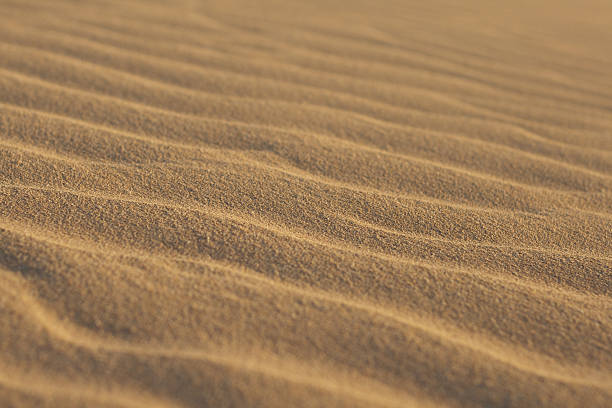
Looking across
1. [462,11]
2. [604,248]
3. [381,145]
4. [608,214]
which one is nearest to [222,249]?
[381,145]

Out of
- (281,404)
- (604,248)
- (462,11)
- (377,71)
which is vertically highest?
(462,11)

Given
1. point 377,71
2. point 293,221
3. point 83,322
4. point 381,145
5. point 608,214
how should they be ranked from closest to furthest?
point 83,322
point 293,221
point 608,214
point 381,145
point 377,71

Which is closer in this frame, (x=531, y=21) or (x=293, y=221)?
(x=293, y=221)

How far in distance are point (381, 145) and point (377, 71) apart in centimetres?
72

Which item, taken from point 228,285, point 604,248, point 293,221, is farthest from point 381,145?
point 228,285

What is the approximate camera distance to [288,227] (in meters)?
1.19

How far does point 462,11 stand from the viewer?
3357mm

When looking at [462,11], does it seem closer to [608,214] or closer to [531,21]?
[531,21]

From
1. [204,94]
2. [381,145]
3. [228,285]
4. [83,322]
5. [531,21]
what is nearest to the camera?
[83,322]

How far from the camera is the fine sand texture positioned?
0.85 m

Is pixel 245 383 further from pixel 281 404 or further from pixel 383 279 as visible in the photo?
pixel 383 279

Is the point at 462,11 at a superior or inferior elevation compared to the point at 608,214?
superior

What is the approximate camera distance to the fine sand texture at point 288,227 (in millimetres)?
845

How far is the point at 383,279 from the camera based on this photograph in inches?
41.7
